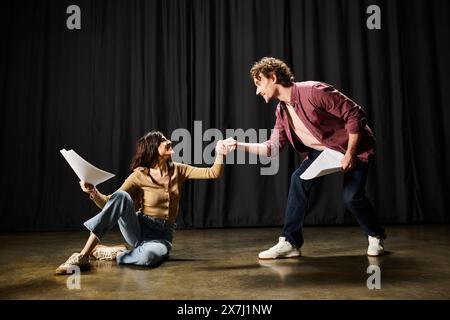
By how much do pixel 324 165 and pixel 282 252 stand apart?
1.80ft

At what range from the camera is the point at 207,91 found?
4.23 meters

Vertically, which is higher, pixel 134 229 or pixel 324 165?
pixel 324 165

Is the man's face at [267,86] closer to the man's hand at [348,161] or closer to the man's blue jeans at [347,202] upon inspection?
the man's blue jeans at [347,202]

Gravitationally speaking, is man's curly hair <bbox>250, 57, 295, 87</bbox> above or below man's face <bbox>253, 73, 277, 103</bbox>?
above

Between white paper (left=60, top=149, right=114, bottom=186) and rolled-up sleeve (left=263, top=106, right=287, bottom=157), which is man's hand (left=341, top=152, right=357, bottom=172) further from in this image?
white paper (left=60, top=149, right=114, bottom=186)

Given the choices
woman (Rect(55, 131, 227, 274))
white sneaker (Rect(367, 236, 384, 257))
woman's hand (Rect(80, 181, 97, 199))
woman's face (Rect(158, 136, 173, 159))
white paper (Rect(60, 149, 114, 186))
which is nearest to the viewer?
white paper (Rect(60, 149, 114, 186))

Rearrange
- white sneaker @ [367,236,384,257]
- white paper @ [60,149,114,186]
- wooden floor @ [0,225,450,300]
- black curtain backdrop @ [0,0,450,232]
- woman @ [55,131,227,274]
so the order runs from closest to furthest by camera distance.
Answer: wooden floor @ [0,225,450,300]
white paper @ [60,149,114,186]
woman @ [55,131,227,274]
white sneaker @ [367,236,384,257]
black curtain backdrop @ [0,0,450,232]

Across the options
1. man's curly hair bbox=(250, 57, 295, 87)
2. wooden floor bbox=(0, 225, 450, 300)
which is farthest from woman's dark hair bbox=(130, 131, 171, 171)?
man's curly hair bbox=(250, 57, 295, 87)

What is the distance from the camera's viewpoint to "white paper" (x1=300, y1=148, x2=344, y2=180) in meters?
2.39

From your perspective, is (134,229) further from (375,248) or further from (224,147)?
(375,248)

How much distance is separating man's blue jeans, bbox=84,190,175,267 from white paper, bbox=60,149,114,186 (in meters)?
0.17

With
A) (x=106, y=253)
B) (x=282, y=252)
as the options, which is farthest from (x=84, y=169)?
(x=282, y=252)
